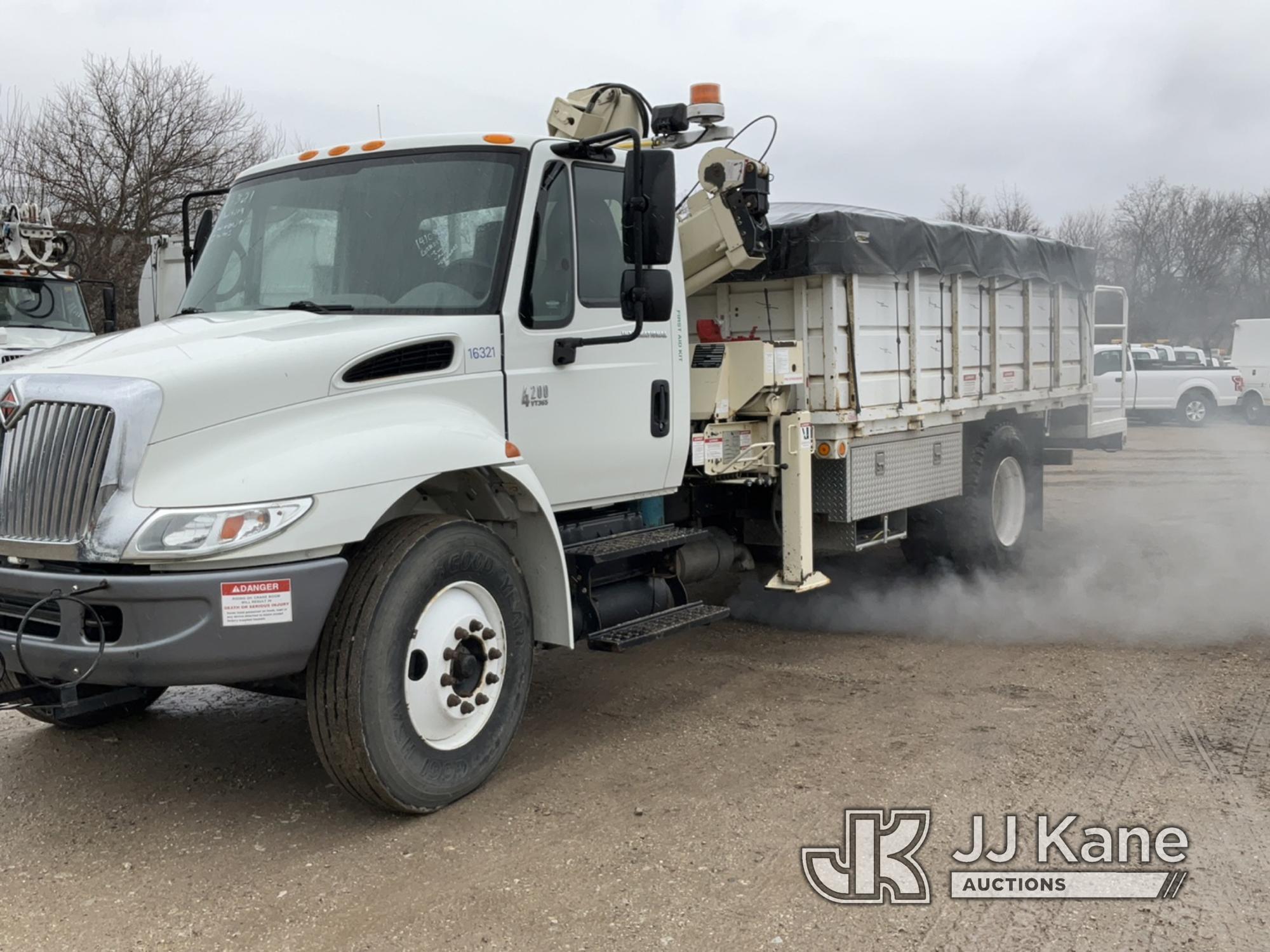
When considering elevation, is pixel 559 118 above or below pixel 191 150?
below

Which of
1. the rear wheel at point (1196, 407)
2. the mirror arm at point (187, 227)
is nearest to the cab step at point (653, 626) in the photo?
the mirror arm at point (187, 227)

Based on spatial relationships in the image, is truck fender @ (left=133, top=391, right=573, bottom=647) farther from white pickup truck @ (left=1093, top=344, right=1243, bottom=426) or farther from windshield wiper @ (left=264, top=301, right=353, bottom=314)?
white pickup truck @ (left=1093, top=344, right=1243, bottom=426)

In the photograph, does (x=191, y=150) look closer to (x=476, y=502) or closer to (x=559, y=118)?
(x=559, y=118)

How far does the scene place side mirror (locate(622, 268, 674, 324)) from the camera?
5.18m

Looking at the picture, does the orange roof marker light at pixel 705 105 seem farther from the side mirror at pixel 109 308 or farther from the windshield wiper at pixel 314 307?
the side mirror at pixel 109 308

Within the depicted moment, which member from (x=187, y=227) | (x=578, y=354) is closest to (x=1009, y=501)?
(x=578, y=354)

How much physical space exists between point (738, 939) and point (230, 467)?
227 centimetres

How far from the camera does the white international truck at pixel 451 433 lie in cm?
405

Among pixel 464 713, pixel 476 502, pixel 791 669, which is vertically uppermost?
pixel 476 502

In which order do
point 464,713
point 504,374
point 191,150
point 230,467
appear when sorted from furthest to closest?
point 191,150 < point 504,374 < point 464,713 < point 230,467

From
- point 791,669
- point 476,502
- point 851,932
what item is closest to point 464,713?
point 476,502

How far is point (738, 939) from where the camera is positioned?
3668 mm

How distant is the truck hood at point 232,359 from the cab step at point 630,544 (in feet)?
4.38

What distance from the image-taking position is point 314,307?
5.02 metres
